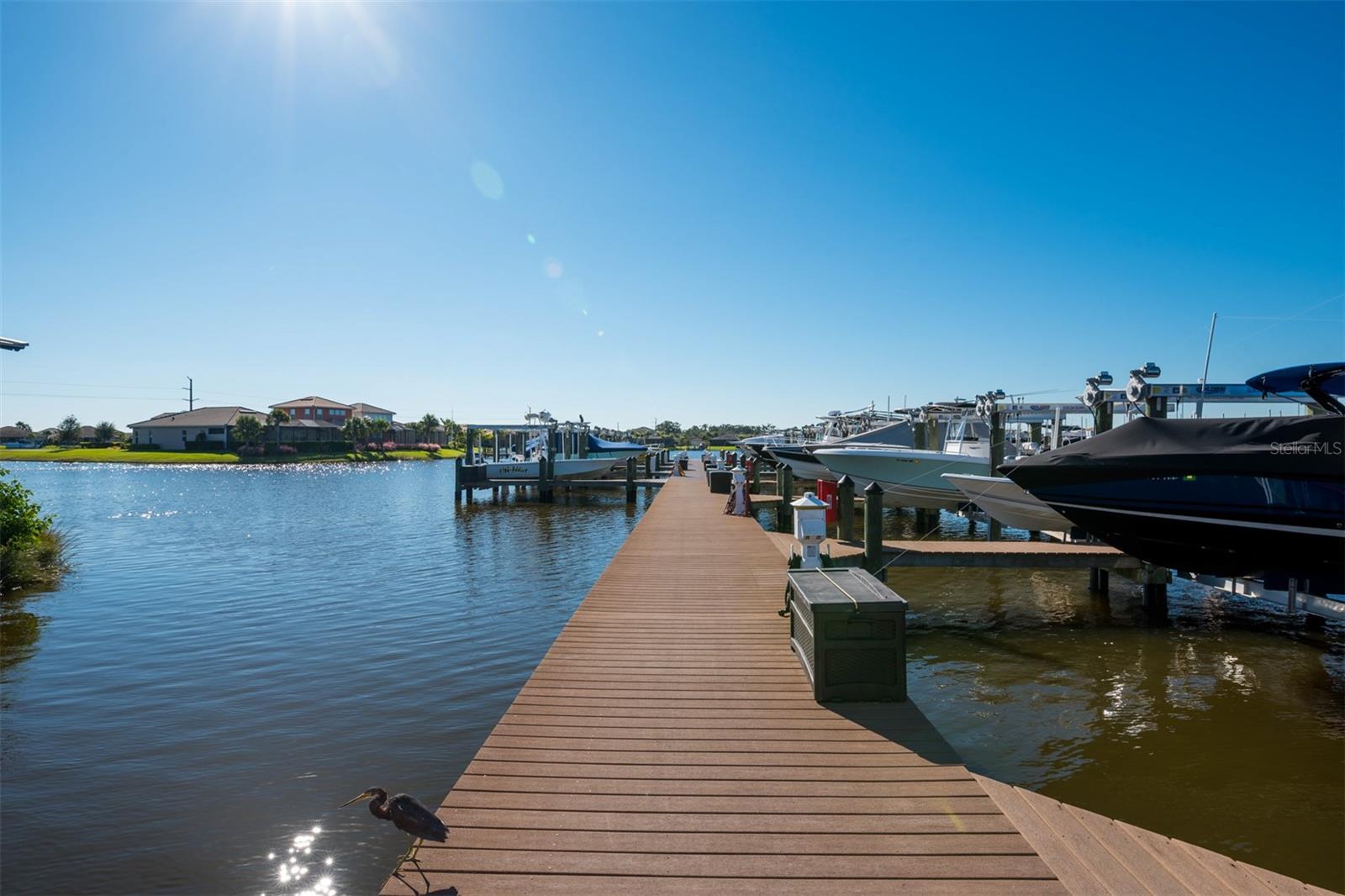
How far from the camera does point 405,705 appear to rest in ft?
26.0

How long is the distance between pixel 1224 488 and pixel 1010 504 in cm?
705

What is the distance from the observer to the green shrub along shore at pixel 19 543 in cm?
1380

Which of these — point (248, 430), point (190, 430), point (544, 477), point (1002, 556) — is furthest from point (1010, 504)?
point (190, 430)

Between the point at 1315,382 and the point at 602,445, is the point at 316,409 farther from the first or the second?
the point at 1315,382

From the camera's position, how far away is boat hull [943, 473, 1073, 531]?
13250 mm

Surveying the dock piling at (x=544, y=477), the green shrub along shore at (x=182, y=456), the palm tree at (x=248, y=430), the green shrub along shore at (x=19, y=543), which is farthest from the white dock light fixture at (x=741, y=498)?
the palm tree at (x=248, y=430)

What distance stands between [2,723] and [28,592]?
8.11m

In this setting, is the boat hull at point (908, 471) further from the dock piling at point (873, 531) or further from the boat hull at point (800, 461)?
the dock piling at point (873, 531)

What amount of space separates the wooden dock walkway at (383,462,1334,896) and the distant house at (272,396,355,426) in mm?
110054

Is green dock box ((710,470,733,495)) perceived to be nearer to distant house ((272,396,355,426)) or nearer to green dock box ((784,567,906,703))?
green dock box ((784,567,906,703))

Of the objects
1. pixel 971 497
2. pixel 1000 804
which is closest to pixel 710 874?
pixel 1000 804

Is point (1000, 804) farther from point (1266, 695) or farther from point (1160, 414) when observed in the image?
point (1160, 414)

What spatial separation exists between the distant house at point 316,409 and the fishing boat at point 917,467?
100 metres

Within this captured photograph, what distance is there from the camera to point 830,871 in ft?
11.1
